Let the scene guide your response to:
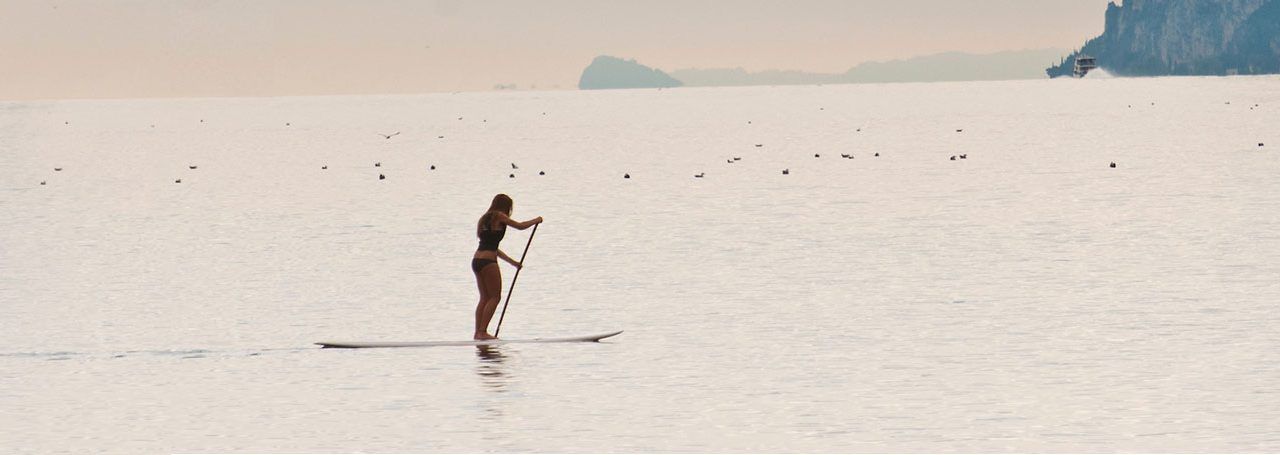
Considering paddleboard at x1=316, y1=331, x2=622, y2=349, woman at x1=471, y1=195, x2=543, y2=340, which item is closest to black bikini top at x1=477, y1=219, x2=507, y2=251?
woman at x1=471, y1=195, x2=543, y2=340

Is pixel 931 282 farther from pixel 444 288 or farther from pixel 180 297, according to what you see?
pixel 180 297

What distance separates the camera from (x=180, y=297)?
35562 millimetres

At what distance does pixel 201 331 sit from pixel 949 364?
1099 cm

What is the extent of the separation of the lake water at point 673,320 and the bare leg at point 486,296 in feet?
1.90

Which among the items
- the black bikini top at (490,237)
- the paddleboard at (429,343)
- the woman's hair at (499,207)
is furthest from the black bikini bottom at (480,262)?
the paddleboard at (429,343)

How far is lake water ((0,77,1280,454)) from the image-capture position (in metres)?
20.6

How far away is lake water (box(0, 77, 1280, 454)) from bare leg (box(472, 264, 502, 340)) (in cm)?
58

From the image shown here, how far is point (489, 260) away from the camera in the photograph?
2712 cm

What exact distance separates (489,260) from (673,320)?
4.21m

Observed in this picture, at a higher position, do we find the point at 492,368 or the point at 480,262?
the point at 480,262

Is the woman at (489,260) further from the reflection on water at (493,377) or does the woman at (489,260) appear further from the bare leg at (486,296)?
the reflection on water at (493,377)

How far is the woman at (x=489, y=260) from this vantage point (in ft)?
88.2

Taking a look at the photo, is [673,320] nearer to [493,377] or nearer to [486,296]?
[486,296]

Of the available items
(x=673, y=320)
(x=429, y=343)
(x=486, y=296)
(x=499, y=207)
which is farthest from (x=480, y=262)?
(x=673, y=320)
